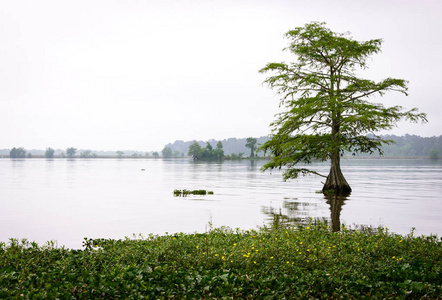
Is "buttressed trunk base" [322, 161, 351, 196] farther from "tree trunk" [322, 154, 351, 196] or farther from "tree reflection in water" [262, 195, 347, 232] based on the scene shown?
"tree reflection in water" [262, 195, 347, 232]

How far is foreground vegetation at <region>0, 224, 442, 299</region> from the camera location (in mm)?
8922

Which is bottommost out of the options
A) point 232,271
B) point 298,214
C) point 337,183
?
point 298,214

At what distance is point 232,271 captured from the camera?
10.3m

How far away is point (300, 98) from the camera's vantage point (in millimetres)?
37062

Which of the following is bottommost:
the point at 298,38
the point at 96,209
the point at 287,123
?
the point at 96,209

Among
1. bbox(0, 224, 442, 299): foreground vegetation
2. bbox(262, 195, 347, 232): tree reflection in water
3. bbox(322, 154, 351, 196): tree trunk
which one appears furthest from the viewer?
bbox(322, 154, 351, 196): tree trunk

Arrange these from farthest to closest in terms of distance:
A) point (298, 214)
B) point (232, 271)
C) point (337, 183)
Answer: point (337, 183), point (298, 214), point (232, 271)

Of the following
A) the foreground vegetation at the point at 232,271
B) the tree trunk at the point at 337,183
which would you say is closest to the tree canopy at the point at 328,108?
the tree trunk at the point at 337,183

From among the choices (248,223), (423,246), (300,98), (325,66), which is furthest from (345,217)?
(325,66)

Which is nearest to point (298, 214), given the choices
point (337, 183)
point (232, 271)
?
point (337, 183)

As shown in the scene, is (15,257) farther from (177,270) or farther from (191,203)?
(191,203)

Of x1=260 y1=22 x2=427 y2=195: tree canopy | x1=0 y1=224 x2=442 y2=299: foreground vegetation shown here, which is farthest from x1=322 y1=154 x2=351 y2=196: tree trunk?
x1=0 y1=224 x2=442 y2=299: foreground vegetation

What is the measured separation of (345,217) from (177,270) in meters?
16.3

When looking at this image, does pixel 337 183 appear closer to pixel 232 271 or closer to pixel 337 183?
pixel 337 183
